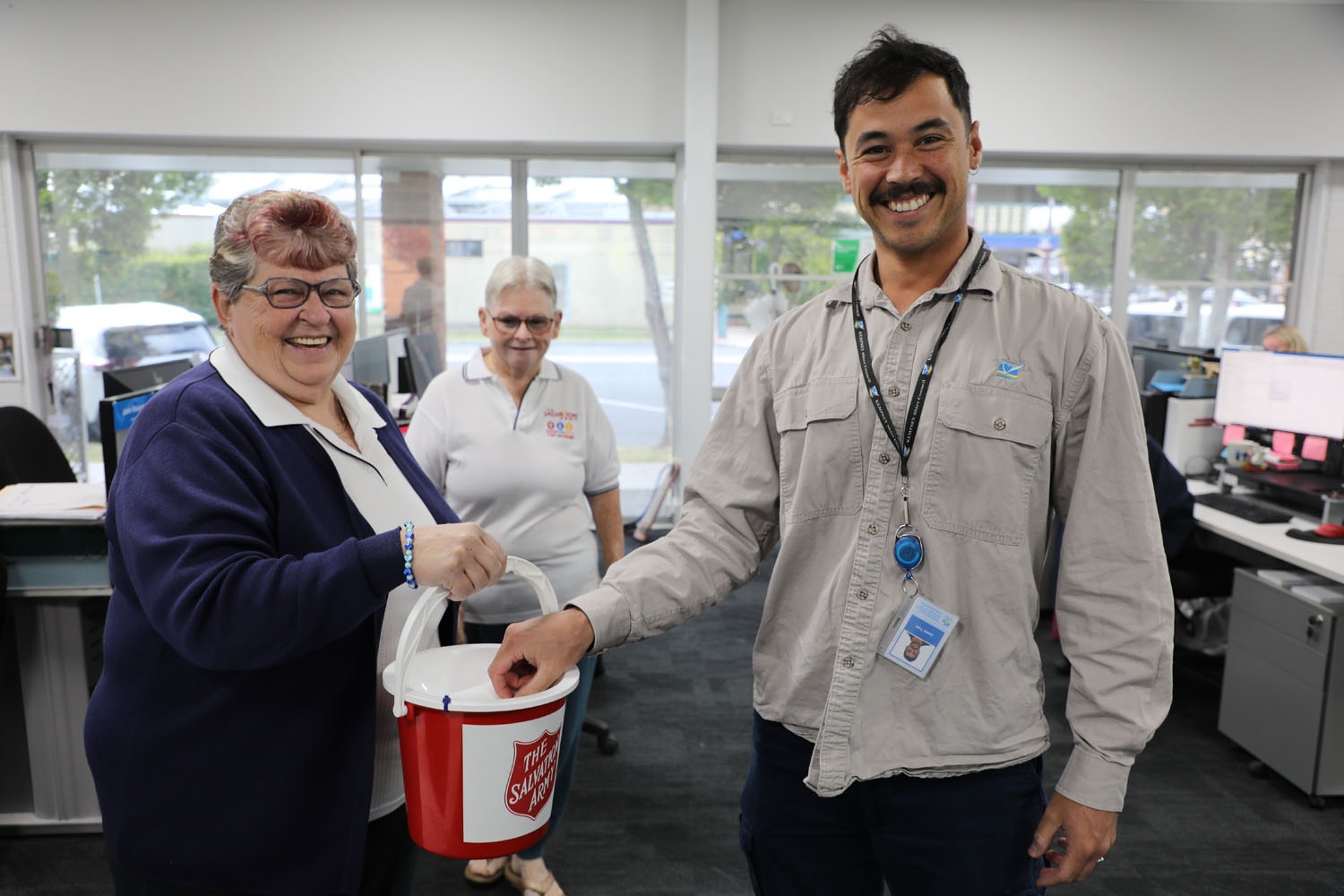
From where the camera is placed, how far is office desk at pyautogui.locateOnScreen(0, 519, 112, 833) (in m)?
2.54

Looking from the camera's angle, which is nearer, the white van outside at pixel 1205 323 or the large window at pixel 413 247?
the large window at pixel 413 247

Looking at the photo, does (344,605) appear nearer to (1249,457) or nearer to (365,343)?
(365,343)

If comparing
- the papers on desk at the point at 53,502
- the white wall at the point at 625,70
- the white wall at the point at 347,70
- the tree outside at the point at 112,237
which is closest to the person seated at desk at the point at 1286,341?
the white wall at the point at 625,70

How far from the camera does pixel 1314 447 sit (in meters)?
3.84

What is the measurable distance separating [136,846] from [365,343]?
9.57 feet

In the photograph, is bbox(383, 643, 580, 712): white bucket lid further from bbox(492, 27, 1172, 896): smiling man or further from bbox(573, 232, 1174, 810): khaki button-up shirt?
bbox(573, 232, 1174, 810): khaki button-up shirt

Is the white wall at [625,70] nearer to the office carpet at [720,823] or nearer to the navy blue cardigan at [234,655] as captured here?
the office carpet at [720,823]

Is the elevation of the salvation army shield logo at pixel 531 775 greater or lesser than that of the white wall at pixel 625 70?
lesser

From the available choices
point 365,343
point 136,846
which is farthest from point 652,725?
point 136,846

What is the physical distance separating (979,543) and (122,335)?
612 centimetres

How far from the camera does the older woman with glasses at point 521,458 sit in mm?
2326

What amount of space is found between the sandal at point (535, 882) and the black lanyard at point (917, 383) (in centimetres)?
164

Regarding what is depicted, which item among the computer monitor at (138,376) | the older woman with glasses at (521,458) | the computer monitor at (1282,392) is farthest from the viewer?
the computer monitor at (1282,392)

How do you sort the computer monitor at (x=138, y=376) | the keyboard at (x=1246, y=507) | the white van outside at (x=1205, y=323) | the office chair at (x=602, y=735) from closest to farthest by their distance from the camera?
1. the computer monitor at (x=138, y=376)
2. the office chair at (x=602, y=735)
3. the keyboard at (x=1246, y=507)
4. the white van outside at (x=1205, y=323)
